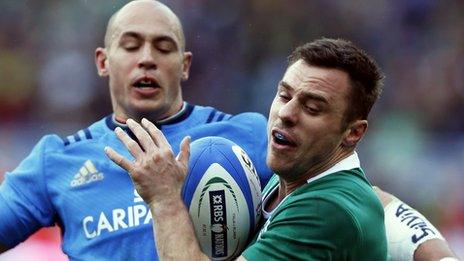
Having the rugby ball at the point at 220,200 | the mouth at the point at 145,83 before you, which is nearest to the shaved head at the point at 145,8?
the mouth at the point at 145,83

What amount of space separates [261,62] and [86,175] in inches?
261

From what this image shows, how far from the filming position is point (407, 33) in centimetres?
1178

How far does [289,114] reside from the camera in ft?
12.8

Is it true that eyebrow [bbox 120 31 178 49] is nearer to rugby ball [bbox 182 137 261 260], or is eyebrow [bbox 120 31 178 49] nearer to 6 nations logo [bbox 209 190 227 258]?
rugby ball [bbox 182 137 261 260]

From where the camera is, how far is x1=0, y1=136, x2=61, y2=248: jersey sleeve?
496 centimetres

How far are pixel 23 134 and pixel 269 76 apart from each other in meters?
2.80

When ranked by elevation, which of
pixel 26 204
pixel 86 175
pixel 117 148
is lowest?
pixel 26 204

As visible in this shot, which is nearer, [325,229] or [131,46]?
Result: [325,229]

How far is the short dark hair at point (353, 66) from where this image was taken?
397cm

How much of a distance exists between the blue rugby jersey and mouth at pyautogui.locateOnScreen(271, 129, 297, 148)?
33.3 inches

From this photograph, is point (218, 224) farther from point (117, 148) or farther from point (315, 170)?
point (117, 148)

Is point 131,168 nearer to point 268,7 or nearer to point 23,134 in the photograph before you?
point 23,134

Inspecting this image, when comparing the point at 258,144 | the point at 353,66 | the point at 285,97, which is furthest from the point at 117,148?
the point at 353,66

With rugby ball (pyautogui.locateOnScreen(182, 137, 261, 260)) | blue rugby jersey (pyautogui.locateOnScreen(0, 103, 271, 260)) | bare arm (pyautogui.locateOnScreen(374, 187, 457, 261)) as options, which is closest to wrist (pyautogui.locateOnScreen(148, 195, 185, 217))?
rugby ball (pyautogui.locateOnScreen(182, 137, 261, 260))
